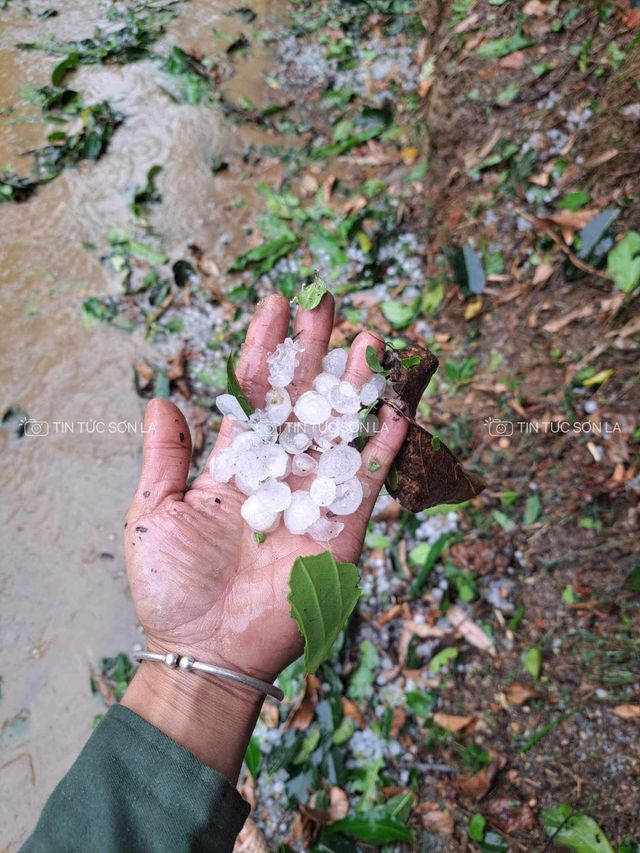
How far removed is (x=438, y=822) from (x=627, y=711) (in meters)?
0.80

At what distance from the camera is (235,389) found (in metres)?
1.85

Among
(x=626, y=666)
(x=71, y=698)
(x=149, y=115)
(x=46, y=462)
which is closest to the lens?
(x=626, y=666)

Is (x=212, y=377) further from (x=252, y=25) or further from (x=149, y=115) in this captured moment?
(x=252, y=25)

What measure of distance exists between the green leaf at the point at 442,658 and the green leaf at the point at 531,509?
63 cm

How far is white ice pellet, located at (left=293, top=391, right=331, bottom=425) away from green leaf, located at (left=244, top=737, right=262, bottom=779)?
4.61 feet

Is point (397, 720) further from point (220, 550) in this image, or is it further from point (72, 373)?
point (72, 373)

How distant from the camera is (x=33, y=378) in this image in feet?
11.7

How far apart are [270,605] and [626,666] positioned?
1404mm

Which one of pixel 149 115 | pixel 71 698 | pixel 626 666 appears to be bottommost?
pixel 71 698

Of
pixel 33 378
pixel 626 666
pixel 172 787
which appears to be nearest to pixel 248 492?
pixel 172 787

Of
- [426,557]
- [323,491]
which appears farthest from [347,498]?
[426,557]

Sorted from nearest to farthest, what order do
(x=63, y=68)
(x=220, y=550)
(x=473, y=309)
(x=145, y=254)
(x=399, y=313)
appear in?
1. (x=220, y=550)
2. (x=473, y=309)
3. (x=399, y=313)
4. (x=145, y=254)
5. (x=63, y=68)

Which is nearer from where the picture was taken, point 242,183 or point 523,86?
point 523,86

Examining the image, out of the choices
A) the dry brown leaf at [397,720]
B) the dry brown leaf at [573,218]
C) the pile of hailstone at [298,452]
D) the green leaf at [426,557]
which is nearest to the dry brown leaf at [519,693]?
the dry brown leaf at [397,720]
